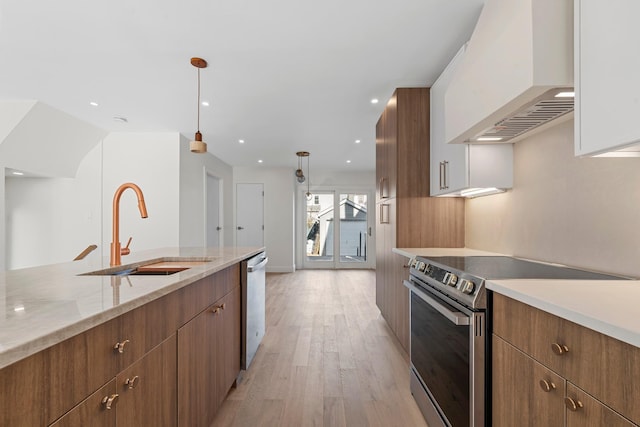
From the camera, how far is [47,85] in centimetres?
300

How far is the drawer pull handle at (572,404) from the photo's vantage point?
0.81 meters

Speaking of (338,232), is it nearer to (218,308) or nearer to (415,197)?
(415,197)

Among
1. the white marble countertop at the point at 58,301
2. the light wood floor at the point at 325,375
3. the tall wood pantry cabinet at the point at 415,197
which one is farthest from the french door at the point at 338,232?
the white marble countertop at the point at 58,301

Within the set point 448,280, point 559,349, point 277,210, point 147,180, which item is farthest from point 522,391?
point 277,210

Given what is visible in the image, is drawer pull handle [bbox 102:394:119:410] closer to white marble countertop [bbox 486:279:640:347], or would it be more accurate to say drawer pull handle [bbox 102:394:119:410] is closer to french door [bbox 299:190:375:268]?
white marble countertop [bbox 486:279:640:347]

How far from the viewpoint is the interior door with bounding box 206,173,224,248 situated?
6160 millimetres

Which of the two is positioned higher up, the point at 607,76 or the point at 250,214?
the point at 607,76

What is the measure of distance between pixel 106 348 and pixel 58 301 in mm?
187

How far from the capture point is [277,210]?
7.16 meters

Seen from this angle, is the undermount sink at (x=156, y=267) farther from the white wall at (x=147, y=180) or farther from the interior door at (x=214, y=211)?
the interior door at (x=214, y=211)

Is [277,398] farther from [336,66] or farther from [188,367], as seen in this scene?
[336,66]

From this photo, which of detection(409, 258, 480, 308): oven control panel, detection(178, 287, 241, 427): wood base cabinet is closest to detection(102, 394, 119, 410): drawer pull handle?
detection(178, 287, 241, 427): wood base cabinet

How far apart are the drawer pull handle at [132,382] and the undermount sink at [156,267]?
0.64m

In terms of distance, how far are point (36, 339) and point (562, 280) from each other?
1.59 m
